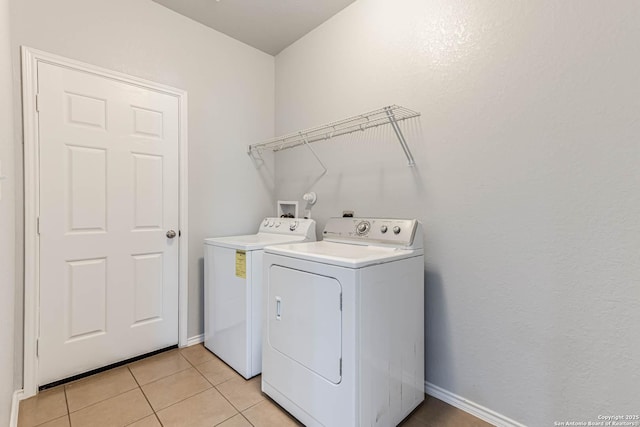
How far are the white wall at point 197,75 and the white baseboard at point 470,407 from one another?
1.86m

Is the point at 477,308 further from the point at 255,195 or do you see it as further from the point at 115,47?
the point at 115,47

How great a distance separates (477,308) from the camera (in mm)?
1604

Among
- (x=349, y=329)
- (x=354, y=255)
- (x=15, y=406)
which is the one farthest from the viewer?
(x=15, y=406)

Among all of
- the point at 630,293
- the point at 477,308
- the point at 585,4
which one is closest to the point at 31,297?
the point at 477,308

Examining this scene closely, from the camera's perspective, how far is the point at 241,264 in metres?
1.95

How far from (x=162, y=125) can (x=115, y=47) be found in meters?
0.57

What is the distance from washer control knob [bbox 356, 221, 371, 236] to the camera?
6.01ft

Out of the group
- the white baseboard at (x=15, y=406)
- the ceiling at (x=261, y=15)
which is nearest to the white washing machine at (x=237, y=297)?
the white baseboard at (x=15, y=406)

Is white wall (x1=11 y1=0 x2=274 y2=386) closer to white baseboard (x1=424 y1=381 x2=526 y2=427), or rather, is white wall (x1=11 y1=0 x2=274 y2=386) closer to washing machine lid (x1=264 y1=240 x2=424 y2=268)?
washing machine lid (x1=264 y1=240 x2=424 y2=268)

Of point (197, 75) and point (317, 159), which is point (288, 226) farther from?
point (197, 75)

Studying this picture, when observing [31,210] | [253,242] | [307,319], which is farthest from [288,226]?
[31,210]

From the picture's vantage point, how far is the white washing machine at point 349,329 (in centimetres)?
130

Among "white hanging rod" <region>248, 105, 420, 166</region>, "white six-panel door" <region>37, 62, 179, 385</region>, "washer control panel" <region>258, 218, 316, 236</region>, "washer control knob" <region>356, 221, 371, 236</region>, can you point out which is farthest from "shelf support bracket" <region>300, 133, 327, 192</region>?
"white six-panel door" <region>37, 62, 179, 385</region>

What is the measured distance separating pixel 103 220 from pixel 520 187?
255cm
